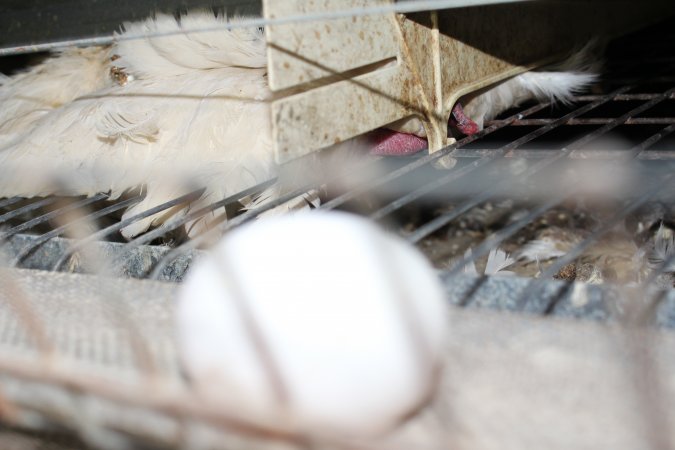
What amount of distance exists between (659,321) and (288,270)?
0.55 metres

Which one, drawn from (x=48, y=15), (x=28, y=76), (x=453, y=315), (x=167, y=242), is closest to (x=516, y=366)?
(x=453, y=315)

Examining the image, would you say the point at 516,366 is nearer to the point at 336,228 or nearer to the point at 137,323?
the point at 336,228

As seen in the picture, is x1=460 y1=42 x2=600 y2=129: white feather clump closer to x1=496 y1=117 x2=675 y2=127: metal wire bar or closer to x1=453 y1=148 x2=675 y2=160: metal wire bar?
x1=496 y1=117 x2=675 y2=127: metal wire bar

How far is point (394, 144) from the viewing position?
1.82 metres

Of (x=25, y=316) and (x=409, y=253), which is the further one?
(x=25, y=316)

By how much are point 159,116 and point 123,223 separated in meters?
0.44

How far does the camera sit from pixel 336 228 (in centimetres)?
71

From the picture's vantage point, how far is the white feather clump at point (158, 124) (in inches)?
66.5

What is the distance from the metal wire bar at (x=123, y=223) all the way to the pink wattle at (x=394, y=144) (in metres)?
0.45

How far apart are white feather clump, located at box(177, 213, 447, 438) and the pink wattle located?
3.72 feet

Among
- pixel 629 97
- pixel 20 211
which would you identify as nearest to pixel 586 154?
pixel 629 97

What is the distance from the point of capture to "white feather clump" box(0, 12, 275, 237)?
1.69 meters

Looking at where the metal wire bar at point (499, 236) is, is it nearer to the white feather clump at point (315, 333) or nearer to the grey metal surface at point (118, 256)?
the white feather clump at point (315, 333)

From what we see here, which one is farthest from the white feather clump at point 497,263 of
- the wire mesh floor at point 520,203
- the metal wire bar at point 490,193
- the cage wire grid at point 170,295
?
the metal wire bar at point 490,193
